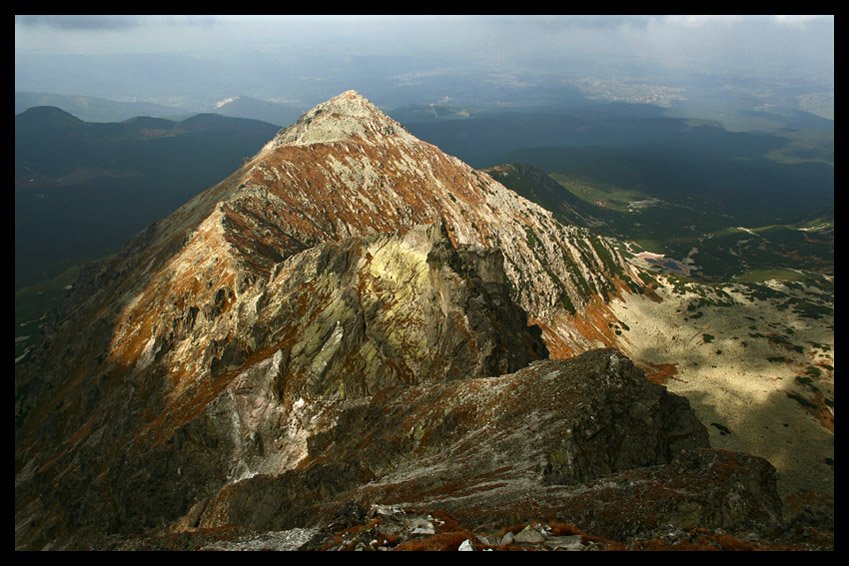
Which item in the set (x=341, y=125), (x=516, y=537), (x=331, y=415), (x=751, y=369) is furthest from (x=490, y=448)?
(x=341, y=125)

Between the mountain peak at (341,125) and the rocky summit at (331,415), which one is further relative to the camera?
the mountain peak at (341,125)

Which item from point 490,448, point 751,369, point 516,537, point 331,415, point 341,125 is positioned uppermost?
point 341,125

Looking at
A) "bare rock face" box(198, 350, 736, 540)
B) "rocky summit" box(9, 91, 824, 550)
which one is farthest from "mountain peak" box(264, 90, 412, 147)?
"bare rock face" box(198, 350, 736, 540)

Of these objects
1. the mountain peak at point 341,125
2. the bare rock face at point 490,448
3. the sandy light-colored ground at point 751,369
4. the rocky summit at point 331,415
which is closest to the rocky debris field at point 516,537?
the rocky summit at point 331,415

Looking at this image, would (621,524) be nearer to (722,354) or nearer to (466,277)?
(466,277)

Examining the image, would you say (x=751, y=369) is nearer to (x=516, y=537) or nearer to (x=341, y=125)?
(x=516, y=537)

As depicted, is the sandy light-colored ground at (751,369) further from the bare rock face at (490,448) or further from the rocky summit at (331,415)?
the rocky summit at (331,415)

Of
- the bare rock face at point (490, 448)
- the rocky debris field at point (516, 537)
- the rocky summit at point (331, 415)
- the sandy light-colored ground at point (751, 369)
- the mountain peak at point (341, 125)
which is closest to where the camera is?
the rocky debris field at point (516, 537)

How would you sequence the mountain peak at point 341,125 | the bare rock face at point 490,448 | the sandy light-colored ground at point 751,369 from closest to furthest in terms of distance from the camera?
the bare rock face at point 490,448, the sandy light-colored ground at point 751,369, the mountain peak at point 341,125
